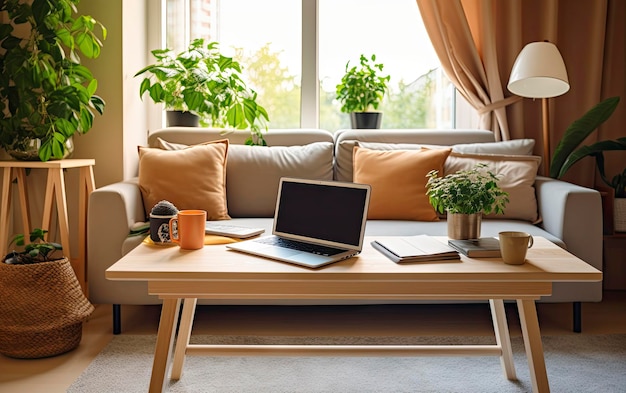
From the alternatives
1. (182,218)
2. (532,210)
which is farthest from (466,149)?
(182,218)

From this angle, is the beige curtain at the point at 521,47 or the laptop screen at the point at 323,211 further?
the beige curtain at the point at 521,47

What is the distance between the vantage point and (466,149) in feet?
11.7

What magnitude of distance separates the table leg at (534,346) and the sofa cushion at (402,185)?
4.40 feet

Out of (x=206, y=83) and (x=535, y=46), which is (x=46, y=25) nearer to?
(x=206, y=83)

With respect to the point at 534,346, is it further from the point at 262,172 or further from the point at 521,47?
the point at 521,47

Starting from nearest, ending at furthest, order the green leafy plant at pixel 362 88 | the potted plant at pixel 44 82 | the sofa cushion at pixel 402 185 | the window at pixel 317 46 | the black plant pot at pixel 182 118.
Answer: the potted plant at pixel 44 82, the sofa cushion at pixel 402 185, the black plant pot at pixel 182 118, the green leafy plant at pixel 362 88, the window at pixel 317 46

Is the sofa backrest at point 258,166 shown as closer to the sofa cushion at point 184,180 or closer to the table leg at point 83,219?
the sofa cushion at point 184,180

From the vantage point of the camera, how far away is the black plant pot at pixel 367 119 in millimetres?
3936

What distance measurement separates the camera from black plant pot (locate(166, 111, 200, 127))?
380 centimetres

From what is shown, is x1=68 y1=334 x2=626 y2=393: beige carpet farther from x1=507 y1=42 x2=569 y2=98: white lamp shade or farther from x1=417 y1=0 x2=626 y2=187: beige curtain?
x1=417 y1=0 x2=626 y2=187: beige curtain

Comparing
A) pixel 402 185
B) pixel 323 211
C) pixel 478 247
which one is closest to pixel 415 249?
pixel 478 247

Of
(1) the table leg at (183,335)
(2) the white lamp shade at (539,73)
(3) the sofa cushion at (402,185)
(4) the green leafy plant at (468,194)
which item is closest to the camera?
(4) the green leafy plant at (468,194)

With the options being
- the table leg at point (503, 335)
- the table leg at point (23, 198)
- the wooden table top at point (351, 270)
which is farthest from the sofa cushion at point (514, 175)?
the table leg at point (23, 198)

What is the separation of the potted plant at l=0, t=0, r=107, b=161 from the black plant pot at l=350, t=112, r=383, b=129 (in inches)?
56.8
